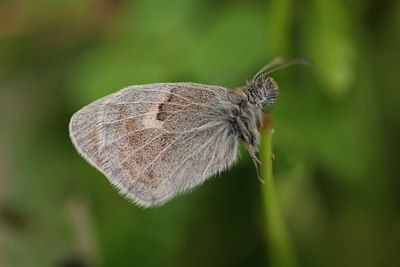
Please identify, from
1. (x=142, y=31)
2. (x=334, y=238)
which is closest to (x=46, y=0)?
(x=142, y=31)

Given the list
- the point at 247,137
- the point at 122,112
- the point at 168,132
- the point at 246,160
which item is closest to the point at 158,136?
the point at 168,132

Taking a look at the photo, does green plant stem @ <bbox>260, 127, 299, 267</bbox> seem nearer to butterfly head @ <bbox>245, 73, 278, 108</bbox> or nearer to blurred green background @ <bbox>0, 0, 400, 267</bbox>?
blurred green background @ <bbox>0, 0, 400, 267</bbox>

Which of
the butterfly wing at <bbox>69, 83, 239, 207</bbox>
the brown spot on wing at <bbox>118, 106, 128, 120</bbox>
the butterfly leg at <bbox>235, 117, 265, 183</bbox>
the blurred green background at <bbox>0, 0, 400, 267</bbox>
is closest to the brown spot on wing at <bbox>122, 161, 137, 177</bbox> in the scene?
the butterfly wing at <bbox>69, 83, 239, 207</bbox>

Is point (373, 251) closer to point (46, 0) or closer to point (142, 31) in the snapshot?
point (142, 31)

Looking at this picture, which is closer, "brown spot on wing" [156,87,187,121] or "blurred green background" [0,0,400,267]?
"brown spot on wing" [156,87,187,121]

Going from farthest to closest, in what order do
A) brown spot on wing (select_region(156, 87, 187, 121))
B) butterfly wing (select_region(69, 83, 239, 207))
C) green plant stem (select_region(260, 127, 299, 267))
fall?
brown spot on wing (select_region(156, 87, 187, 121)), butterfly wing (select_region(69, 83, 239, 207)), green plant stem (select_region(260, 127, 299, 267))

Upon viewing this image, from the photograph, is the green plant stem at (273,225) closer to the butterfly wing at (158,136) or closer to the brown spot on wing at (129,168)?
the butterfly wing at (158,136)

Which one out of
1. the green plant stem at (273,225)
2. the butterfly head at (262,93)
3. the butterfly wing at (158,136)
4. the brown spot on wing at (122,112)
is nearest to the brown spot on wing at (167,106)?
the butterfly wing at (158,136)
